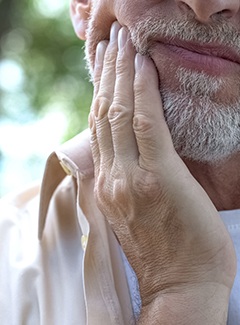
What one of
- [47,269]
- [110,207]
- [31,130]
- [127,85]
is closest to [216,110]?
[127,85]

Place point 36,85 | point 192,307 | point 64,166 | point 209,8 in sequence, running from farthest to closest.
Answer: point 36,85, point 64,166, point 209,8, point 192,307

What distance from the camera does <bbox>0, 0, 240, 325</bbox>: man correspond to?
5.02 feet

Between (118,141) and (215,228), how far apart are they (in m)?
0.32

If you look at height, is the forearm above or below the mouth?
below

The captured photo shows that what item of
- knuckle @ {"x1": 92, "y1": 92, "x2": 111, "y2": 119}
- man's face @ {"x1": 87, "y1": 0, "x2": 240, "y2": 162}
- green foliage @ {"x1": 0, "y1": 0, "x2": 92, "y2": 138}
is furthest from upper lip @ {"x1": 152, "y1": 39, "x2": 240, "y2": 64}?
green foliage @ {"x1": 0, "y1": 0, "x2": 92, "y2": 138}

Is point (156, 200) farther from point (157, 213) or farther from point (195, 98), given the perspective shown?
point (195, 98)

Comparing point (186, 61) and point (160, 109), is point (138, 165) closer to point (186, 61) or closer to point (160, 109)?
point (160, 109)

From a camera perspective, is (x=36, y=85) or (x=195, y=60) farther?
(x=36, y=85)

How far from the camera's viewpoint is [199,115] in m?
1.69

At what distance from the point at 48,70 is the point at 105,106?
24.0 feet

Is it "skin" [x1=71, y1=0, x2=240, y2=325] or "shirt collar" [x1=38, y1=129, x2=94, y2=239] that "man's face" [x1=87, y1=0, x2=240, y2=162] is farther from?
"shirt collar" [x1=38, y1=129, x2=94, y2=239]

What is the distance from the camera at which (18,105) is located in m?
8.55

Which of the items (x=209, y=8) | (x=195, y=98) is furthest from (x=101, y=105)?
(x=209, y=8)

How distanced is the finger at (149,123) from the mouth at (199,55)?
0.28 feet
